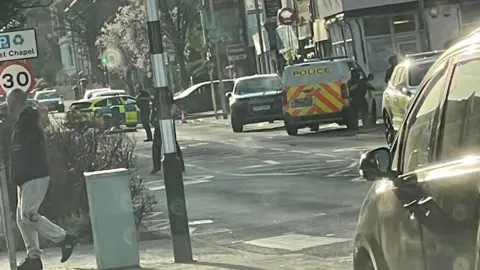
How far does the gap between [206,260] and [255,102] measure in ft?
71.2

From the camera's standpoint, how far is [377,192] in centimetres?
584

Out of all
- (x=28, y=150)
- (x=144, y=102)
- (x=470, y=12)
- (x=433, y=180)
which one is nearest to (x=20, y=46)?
(x=28, y=150)

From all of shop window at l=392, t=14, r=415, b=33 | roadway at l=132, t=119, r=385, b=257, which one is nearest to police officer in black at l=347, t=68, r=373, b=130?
roadway at l=132, t=119, r=385, b=257

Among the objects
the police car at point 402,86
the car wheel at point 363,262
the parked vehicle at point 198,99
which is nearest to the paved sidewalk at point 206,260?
the car wheel at point 363,262

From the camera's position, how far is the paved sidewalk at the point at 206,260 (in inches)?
400

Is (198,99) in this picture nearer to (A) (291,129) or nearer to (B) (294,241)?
(A) (291,129)

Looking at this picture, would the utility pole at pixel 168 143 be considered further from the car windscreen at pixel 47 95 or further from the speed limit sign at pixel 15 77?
the car windscreen at pixel 47 95

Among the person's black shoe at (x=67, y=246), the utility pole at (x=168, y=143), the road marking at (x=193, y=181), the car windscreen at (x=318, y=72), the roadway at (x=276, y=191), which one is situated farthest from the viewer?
the car windscreen at (x=318, y=72)

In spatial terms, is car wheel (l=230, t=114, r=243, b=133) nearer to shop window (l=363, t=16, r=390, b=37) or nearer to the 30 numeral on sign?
shop window (l=363, t=16, r=390, b=37)

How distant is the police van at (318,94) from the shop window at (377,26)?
9.59 m

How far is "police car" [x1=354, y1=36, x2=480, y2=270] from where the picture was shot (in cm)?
431

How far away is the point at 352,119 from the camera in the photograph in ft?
94.7

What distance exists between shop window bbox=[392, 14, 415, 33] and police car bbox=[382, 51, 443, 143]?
16607mm

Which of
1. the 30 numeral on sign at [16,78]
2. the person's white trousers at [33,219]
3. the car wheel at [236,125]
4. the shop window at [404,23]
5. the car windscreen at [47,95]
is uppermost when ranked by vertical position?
the shop window at [404,23]
